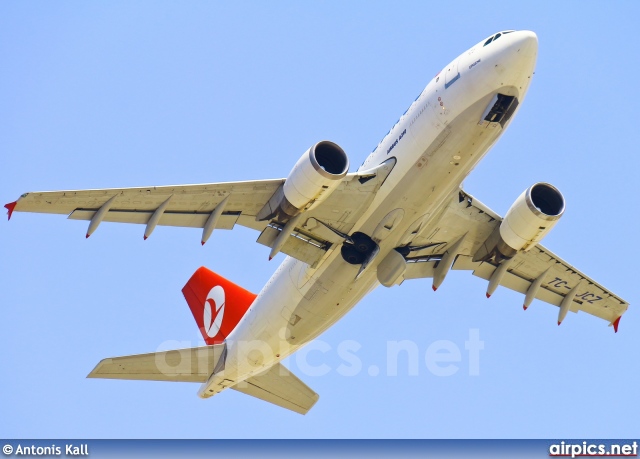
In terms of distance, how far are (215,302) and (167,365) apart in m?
3.77

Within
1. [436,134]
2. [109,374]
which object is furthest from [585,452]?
[109,374]

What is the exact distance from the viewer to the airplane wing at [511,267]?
32531mm

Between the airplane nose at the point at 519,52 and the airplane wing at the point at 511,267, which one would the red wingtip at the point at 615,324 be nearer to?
the airplane wing at the point at 511,267

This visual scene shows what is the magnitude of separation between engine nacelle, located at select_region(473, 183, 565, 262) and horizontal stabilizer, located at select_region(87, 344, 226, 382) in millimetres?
11046

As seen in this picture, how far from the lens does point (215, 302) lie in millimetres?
37438

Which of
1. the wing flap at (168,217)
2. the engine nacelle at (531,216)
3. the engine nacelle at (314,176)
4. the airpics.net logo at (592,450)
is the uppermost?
the engine nacelle at (531,216)

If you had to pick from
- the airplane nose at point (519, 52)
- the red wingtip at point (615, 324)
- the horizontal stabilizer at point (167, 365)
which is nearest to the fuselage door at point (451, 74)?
the airplane nose at point (519, 52)

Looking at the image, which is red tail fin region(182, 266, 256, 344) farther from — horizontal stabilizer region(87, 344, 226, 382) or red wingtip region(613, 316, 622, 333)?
red wingtip region(613, 316, 622, 333)

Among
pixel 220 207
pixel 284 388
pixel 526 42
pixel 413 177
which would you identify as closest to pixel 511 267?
pixel 413 177

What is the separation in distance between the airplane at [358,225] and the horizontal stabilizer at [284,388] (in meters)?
0.05

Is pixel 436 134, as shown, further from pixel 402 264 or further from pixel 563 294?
pixel 563 294

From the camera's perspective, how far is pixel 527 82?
27.3 m

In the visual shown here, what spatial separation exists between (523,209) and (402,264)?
4.24 metres

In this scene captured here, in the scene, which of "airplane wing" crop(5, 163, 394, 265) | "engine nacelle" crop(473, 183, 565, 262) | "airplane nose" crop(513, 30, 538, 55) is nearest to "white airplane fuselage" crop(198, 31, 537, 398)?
"airplane nose" crop(513, 30, 538, 55)
